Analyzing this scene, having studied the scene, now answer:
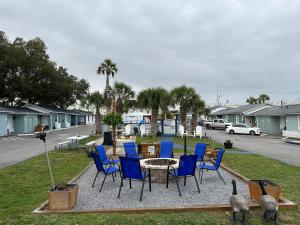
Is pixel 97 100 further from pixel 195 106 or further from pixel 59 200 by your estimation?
pixel 59 200

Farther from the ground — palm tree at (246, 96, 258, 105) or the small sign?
palm tree at (246, 96, 258, 105)

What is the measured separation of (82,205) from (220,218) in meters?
2.84

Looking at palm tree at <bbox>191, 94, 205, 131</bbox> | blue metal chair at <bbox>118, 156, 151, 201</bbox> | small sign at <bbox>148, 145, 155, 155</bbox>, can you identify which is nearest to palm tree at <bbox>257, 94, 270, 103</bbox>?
palm tree at <bbox>191, 94, 205, 131</bbox>

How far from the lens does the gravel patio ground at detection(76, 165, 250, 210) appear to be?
633cm

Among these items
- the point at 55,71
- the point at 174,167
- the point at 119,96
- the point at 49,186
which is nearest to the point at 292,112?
the point at 119,96

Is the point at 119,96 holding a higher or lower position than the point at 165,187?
higher

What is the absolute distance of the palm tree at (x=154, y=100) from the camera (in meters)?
29.3

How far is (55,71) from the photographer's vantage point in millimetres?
50469

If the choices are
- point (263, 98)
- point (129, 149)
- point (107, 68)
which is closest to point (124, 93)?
point (107, 68)

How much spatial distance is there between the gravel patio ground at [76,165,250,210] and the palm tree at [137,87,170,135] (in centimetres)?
2050

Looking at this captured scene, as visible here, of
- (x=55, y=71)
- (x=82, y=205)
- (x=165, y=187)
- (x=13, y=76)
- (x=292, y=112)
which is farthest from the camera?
(x=55, y=71)

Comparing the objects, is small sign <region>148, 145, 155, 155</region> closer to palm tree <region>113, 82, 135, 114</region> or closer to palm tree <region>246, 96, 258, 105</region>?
palm tree <region>113, 82, 135, 114</region>

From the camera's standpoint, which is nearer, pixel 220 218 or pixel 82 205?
pixel 220 218

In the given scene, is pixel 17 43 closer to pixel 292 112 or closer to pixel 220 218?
pixel 292 112
